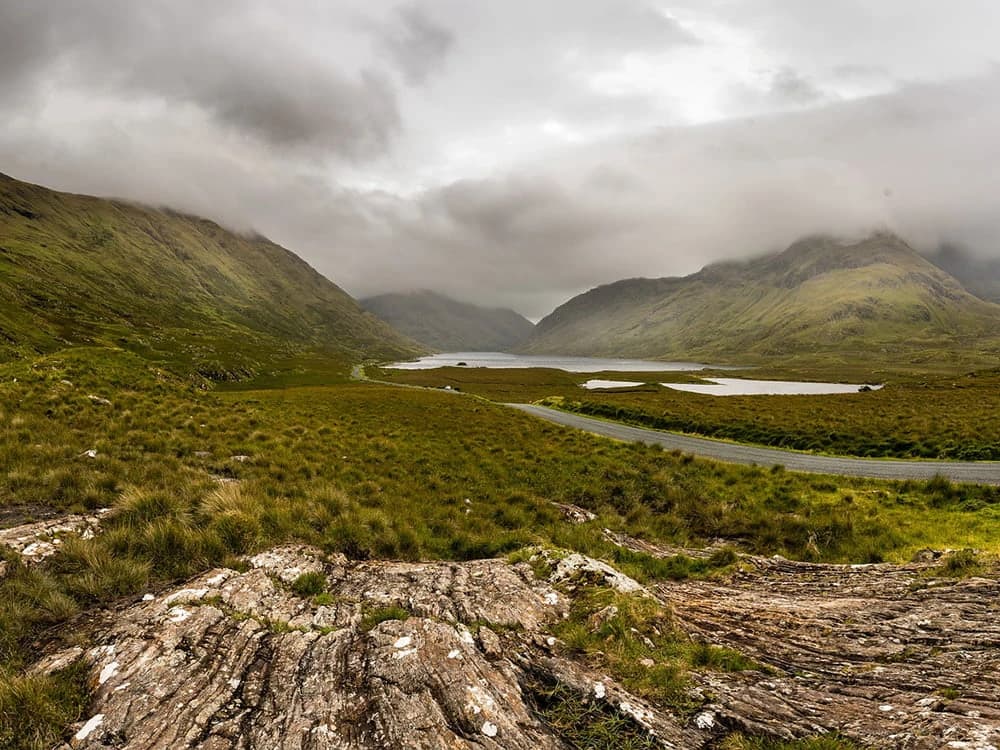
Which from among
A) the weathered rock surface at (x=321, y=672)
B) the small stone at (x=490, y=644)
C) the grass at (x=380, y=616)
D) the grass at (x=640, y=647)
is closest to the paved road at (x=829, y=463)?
the grass at (x=640, y=647)

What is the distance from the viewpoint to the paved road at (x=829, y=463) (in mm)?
22797

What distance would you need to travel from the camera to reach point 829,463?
27156mm

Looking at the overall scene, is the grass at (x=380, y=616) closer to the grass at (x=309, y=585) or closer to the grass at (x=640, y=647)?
the grass at (x=309, y=585)

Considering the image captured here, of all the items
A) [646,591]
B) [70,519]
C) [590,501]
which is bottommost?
[590,501]

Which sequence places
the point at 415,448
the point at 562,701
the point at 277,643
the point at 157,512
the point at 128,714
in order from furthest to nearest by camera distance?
the point at 415,448 → the point at 157,512 → the point at 277,643 → the point at 562,701 → the point at 128,714

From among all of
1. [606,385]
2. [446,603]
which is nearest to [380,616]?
[446,603]

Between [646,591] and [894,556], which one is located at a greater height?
[646,591]

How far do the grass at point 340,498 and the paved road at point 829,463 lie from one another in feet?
13.9

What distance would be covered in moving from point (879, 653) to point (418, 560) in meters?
8.92

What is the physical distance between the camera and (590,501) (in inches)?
715

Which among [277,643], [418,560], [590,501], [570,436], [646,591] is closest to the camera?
[277,643]

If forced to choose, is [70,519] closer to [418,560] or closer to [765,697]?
[418,560]

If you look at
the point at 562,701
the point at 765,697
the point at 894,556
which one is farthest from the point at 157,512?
the point at 894,556

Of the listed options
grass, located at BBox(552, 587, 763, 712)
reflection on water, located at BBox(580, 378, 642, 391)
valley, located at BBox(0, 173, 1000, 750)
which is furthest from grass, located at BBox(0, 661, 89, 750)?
reflection on water, located at BBox(580, 378, 642, 391)
